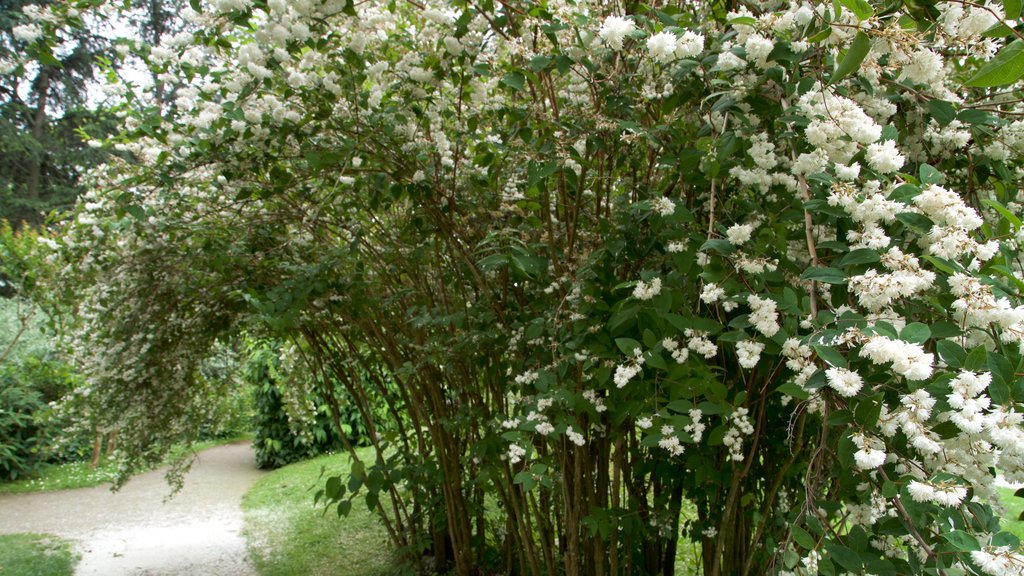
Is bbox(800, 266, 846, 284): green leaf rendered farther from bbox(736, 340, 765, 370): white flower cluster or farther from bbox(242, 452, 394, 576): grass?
bbox(242, 452, 394, 576): grass

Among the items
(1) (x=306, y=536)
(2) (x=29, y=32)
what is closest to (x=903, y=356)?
(2) (x=29, y=32)

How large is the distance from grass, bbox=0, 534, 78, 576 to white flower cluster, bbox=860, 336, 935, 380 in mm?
5388

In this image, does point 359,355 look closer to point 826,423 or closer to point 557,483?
point 557,483

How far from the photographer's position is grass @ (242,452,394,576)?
4.56 metres

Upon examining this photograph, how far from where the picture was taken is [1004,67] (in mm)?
1051

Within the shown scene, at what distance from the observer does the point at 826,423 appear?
47.6 inches

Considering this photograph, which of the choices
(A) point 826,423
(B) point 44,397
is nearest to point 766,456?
(A) point 826,423

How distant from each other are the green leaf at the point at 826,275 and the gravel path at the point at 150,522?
4.47m

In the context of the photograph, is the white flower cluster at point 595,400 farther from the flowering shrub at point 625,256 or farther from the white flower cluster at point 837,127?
the white flower cluster at point 837,127

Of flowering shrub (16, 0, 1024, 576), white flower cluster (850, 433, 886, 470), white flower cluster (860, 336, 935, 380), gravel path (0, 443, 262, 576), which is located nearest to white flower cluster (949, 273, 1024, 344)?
flowering shrub (16, 0, 1024, 576)

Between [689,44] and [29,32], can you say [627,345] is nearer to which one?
[689,44]

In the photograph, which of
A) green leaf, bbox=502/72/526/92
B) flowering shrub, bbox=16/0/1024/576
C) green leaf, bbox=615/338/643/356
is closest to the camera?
flowering shrub, bbox=16/0/1024/576

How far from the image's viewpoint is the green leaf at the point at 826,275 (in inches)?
47.6

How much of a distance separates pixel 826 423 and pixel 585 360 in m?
0.86
